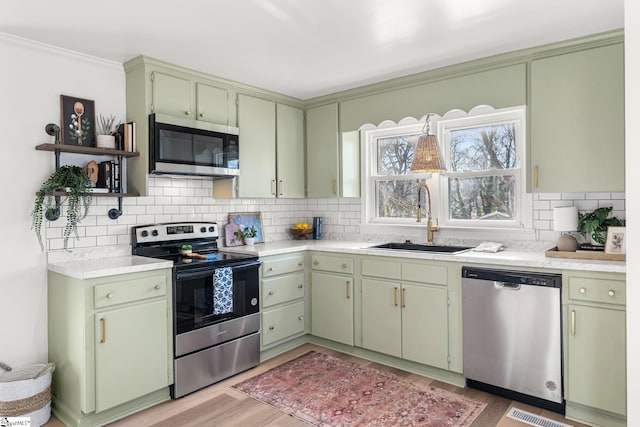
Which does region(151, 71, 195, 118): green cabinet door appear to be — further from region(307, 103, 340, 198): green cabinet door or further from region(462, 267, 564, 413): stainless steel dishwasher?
region(462, 267, 564, 413): stainless steel dishwasher

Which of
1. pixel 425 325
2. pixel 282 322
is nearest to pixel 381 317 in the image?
pixel 425 325

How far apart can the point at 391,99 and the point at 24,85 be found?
2.74m

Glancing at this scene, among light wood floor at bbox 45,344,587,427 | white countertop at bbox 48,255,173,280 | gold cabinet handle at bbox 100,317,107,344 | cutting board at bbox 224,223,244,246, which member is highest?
cutting board at bbox 224,223,244,246

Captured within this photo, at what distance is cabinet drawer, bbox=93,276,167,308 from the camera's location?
8.22 feet

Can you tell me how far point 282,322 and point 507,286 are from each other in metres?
1.85

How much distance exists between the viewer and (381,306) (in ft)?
11.1

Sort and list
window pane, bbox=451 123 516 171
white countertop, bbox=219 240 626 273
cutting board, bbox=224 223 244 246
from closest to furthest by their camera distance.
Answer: white countertop, bbox=219 240 626 273
window pane, bbox=451 123 516 171
cutting board, bbox=224 223 244 246

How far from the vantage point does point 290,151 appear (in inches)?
167

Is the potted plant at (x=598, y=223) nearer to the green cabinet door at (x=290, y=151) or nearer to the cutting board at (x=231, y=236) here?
the green cabinet door at (x=290, y=151)

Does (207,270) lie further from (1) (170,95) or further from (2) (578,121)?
(2) (578,121)

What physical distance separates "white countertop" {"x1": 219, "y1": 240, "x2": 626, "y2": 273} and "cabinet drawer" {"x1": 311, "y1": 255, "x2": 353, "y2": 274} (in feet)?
0.24

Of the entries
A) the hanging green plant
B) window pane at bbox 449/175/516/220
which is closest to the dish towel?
the hanging green plant
